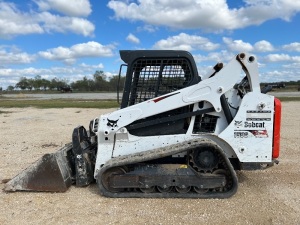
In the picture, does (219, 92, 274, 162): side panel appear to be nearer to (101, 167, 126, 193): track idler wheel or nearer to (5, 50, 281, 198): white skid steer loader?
(5, 50, 281, 198): white skid steer loader

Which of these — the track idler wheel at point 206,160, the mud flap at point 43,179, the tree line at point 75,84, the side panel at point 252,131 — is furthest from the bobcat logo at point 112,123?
the tree line at point 75,84

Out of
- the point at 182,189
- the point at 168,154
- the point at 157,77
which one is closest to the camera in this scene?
the point at 168,154

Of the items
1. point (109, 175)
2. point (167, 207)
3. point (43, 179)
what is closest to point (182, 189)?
point (167, 207)

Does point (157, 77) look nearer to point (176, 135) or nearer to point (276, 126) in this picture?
point (176, 135)

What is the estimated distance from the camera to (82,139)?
21.0ft

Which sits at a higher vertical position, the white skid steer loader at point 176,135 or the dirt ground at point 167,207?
the white skid steer loader at point 176,135

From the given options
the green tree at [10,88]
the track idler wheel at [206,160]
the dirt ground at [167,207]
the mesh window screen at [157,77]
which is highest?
the green tree at [10,88]

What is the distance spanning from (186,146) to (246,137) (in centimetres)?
100

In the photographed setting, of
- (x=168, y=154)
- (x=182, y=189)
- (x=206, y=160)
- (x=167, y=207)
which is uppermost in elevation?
(x=168, y=154)

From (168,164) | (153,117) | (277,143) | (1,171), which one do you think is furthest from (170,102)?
(1,171)

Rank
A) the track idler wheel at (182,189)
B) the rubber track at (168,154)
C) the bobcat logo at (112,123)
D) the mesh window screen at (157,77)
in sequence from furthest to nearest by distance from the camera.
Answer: the mesh window screen at (157,77) → the bobcat logo at (112,123) → the track idler wheel at (182,189) → the rubber track at (168,154)

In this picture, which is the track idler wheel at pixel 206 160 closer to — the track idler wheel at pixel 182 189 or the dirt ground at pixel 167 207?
the track idler wheel at pixel 182 189

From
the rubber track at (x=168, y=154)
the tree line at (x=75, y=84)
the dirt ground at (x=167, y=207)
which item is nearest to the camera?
the dirt ground at (x=167, y=207)

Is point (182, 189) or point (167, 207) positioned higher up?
point (182, 189)
